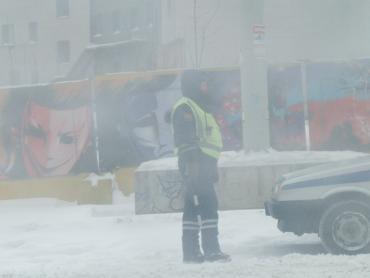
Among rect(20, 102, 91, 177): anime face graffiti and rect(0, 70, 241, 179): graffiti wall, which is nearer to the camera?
rect(0, 70, 241, 179): graffiti wall

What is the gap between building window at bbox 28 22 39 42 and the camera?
201 feet

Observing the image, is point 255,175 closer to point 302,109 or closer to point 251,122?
point 251,122

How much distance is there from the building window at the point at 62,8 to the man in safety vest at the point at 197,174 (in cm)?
5302

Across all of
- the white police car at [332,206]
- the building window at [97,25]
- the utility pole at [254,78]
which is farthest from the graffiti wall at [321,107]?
the building window at [97,25]

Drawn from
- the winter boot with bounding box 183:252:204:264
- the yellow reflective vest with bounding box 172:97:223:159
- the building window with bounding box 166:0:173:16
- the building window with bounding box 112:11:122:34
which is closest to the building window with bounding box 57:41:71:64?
the building window with bounding box 112:11:122:34

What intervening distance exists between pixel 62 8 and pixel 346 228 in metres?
54.0

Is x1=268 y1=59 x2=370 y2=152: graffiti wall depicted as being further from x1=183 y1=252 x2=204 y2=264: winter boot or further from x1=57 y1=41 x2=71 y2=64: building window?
x1=57 y1=41 x2=71 y2=64: building window

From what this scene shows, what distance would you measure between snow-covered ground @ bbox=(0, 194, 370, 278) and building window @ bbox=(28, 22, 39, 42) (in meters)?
48.0

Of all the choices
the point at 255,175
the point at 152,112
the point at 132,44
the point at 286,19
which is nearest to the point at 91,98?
the point at 152,112

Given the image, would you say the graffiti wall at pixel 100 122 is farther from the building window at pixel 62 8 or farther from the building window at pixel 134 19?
the building window at pixel 62 8

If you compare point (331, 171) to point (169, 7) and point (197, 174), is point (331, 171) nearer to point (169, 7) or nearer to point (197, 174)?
point (197, 174)

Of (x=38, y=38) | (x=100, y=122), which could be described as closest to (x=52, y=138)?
(x=100, y=122)

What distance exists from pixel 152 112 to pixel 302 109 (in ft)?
7.96

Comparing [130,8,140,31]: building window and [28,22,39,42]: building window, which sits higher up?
[28,22,39,42]: building window
